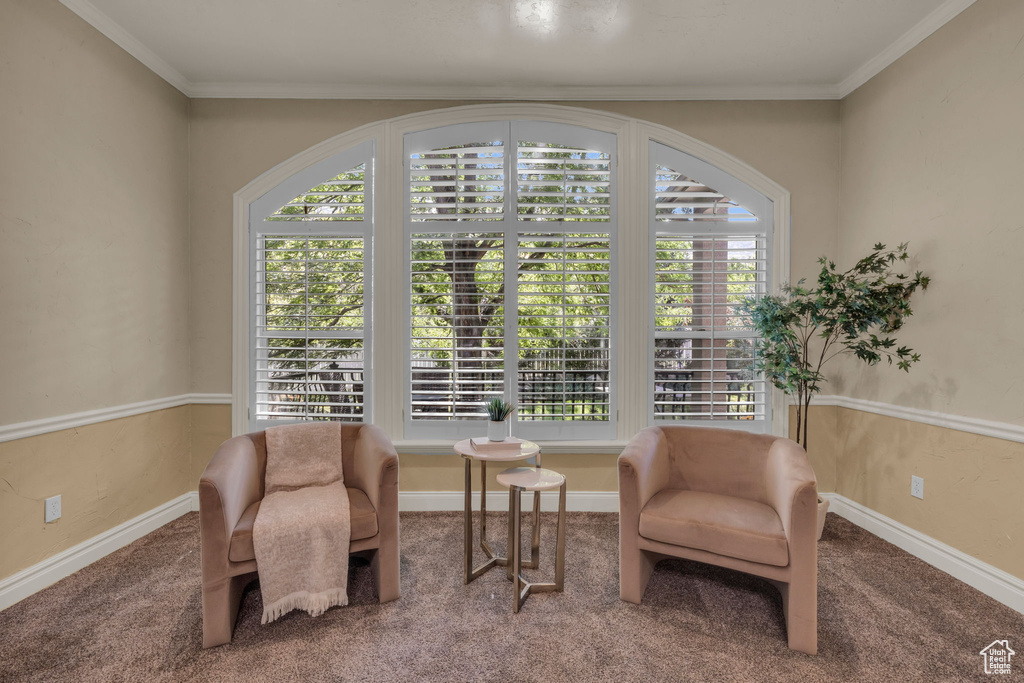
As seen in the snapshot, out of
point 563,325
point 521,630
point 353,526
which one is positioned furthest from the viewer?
point 563,325

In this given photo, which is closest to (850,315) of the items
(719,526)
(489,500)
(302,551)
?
(719,526)

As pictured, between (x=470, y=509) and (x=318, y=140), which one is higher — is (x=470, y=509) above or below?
below

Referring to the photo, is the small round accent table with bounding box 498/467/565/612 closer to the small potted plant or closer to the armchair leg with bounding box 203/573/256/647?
the small potted plant

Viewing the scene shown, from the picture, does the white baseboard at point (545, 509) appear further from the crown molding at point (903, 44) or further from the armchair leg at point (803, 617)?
the crown molding at point (903, 44)

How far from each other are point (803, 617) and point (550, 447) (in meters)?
1.69

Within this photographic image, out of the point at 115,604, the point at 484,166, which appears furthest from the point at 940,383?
the point at 115,604

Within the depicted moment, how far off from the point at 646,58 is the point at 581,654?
10.2ft

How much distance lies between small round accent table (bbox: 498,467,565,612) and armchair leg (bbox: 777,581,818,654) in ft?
2.98

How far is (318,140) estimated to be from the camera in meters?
3.26

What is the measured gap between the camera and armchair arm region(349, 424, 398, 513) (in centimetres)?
208

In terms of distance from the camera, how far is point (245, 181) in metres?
3.26

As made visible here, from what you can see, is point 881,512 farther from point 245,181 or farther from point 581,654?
point 245,181

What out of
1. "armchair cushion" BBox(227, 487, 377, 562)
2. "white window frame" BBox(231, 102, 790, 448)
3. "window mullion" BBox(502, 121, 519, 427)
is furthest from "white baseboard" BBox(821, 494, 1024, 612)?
"armchair cushion" BBox(227, 487, 377, 562)

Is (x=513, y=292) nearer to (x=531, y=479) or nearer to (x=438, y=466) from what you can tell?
(x=438, y=466)
